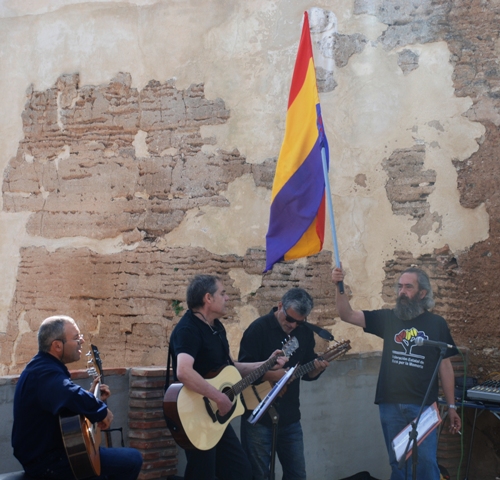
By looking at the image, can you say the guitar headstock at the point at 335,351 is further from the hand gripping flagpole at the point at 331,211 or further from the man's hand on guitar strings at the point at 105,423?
the man's hand on guitar strings at the point at 105,423

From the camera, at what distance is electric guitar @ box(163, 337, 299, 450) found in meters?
3.88

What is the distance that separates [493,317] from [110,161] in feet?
13.6

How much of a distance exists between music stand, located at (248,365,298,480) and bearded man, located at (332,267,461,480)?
0.75 metres

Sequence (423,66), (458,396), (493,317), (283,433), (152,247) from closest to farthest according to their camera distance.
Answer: (283,433), (458,396), (493,317), (423,66), (152,247)

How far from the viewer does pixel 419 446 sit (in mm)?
4344

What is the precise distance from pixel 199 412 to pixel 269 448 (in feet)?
2.45

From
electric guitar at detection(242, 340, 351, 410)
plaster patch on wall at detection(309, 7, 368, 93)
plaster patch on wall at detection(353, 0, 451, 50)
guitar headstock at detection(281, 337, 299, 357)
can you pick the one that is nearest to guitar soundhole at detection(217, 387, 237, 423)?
electric guitar at detection(242, 340, 351, 410)

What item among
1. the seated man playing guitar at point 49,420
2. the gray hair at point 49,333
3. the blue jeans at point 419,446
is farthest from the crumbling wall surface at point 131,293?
the seated man playing guitar at point 49,420

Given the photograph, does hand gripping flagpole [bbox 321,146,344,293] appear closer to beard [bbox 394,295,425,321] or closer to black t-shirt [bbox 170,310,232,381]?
beard [bbox 394,295,425,321]

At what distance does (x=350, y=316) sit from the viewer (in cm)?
479

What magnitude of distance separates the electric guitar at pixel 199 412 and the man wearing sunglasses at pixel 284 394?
0.32 meters

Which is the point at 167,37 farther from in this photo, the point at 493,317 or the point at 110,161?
the point at 493,317

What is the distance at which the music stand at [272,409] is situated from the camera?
406cm

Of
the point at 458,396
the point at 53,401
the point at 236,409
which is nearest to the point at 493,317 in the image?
the point at 458,396
